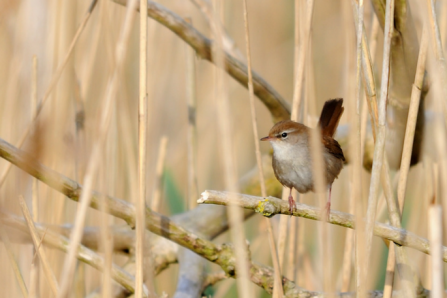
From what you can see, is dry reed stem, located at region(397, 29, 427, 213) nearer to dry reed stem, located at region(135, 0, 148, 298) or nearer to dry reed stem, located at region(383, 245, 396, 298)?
dry reed stem, located at region(383, 245, 396, 298)

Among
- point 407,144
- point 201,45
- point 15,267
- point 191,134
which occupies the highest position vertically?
point 201,45

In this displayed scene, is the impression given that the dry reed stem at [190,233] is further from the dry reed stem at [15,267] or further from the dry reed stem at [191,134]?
the dry reed stem at [191,134]

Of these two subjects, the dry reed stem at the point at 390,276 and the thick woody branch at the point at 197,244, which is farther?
the thick woody branch at the point at 197,244

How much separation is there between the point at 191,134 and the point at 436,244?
191cm

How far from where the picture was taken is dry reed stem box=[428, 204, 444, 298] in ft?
3.34

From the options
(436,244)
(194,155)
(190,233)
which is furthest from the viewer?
(194,155)

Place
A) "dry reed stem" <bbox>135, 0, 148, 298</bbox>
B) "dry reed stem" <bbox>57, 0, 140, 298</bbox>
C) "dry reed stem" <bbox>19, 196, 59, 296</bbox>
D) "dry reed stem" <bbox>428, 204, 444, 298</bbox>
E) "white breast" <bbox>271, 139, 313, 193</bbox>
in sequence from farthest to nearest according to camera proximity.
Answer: "white breast" <bbox>271, 139, 313, 193</bbox>
"dry reed stem" <bbox>19, 196, 59, 296</bbox>
"dry reed stem" <bbox>135, 0, 148, 298</bbox>
"dry reed stem" <bbox>57, 0, 140, 298</bbox>
"dry reed stem" <bbox>428, 204, 444, 298</bbox>

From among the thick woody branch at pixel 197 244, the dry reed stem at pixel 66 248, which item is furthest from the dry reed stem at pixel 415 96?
the dry reed stem at pixel 66 248

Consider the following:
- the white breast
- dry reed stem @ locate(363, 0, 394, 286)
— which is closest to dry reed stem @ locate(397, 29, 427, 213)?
dry reed stem @ locate(363, 0, 394, 286)

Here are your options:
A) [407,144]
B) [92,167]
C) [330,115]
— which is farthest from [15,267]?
[330,115]

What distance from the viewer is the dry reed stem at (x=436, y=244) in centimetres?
102

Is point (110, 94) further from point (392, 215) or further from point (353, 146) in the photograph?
point (392, 215)

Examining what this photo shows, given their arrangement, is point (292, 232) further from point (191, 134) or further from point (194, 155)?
point (191, 134)

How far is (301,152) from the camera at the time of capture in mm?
2365
